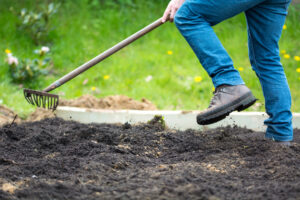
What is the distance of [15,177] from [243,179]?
1338mm

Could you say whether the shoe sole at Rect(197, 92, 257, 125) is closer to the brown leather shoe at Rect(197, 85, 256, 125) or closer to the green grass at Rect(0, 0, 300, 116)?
the brown leather shoe at Rect(197, 85, 256, 125)

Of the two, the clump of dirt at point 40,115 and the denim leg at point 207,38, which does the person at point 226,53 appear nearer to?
the denim leg at point 207,38

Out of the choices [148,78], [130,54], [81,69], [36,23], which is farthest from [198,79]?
[36,23]

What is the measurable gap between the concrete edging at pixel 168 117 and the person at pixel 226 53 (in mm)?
880

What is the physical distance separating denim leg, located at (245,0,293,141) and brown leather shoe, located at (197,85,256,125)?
393 mm

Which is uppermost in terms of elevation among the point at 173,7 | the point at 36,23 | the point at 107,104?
the point at 36,23

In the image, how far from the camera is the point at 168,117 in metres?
4.07

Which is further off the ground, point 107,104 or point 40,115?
point 107,104

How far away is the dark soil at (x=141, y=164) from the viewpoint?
212cm

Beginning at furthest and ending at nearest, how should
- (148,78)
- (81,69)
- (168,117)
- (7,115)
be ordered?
(148,78) < (7,115) < (168,117) < (81,69)

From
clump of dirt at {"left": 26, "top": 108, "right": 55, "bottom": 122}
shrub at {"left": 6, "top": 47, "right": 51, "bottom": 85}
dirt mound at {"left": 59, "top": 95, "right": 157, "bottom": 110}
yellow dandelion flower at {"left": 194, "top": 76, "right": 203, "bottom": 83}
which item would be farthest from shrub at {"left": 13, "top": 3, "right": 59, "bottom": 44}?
yellow dandelion flower at {"left": 194, "top": 76, "right": 203, "bottom": 83}

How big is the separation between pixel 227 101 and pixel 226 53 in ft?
1.10

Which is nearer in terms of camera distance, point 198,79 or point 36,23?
point 198,79

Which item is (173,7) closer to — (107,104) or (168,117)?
(168,117)
